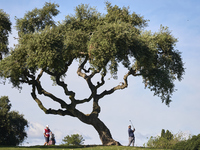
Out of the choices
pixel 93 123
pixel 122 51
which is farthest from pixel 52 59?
pixel 93 123

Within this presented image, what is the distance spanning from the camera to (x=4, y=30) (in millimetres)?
37656

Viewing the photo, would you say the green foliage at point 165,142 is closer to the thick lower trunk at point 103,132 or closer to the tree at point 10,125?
the thick lower trunk at point 103,132

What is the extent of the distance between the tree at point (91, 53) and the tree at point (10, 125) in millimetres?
6868

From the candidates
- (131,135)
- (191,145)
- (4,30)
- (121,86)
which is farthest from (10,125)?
(191,145)

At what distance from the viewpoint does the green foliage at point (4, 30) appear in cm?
3719

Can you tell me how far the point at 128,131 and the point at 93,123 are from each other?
4681 mm

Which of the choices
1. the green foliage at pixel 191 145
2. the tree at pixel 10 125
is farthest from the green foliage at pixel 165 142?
the tree at pixel 10 125

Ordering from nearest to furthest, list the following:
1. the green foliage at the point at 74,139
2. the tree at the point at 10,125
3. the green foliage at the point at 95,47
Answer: the green foliage at the point at 95,47, the tree at the point at 10,125, the green foliage at the point at 74,139

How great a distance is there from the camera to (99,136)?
3516cm

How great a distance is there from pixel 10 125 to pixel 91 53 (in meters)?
18.8

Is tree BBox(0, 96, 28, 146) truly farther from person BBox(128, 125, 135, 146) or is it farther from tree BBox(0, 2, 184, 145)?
person BBox(128, 125, 135, 146)

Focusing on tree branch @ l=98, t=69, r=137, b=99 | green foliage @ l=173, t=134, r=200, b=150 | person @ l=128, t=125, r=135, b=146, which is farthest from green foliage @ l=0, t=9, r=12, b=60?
green foliage @ l=173, t=134, r=200, b=150

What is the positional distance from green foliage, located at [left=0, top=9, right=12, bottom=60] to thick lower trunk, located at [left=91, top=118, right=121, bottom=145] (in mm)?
15200

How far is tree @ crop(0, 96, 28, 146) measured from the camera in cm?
4038
